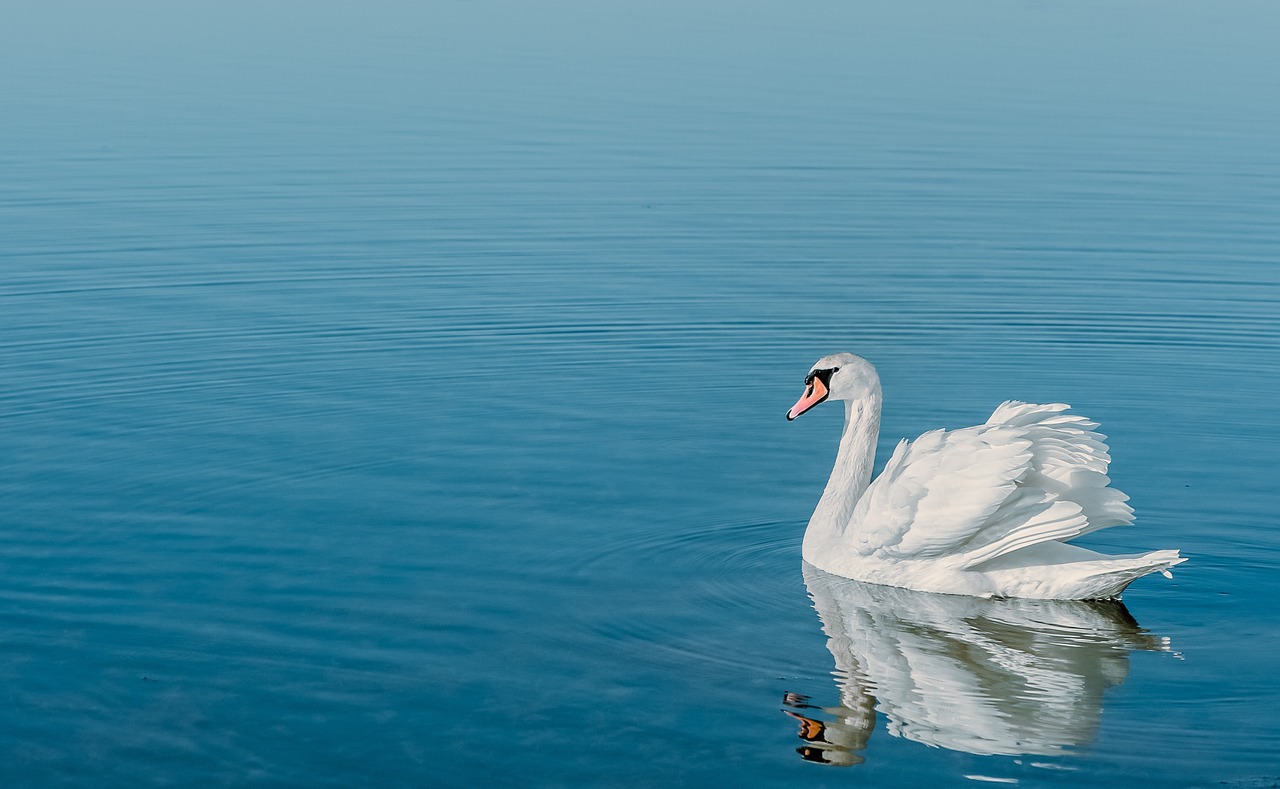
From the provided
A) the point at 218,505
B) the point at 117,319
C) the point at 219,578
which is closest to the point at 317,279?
the point at 117,319

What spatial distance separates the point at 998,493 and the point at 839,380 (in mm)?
2136

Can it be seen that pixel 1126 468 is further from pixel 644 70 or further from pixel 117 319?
pixel 644 70

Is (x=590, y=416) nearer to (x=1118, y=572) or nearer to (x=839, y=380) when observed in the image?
(x=839, y=380)

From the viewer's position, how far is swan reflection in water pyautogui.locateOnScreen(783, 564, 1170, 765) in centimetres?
905

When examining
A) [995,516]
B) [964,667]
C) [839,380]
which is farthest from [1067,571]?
[839,380]

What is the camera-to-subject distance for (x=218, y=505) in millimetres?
12648

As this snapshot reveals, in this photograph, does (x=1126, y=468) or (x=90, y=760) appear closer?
(x=90, y=760)

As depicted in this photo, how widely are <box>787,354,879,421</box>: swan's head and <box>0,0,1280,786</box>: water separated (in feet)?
2.84

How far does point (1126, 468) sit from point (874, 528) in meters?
3.04

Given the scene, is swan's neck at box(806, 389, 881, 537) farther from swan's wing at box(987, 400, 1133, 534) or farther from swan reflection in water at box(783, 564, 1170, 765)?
swan's wing at box(987, 400, 1133, 534)

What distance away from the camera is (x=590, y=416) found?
14938mm

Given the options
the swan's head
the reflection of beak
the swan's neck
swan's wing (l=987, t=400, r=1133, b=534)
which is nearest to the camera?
the reflection of beak

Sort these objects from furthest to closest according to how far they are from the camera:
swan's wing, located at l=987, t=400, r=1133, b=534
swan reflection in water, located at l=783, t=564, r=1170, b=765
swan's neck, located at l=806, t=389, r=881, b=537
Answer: swan's neck, located at l=806, t=389, r=881, b=537 → swan's wing, located at l=987, t=400, r=1133, b=534 → swan reflection in water, located at l=783, t=564, r=1170, b=765

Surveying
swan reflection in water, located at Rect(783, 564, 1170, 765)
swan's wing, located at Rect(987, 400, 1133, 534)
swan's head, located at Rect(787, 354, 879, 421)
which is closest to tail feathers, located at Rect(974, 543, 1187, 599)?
swan reflection in water, located at Rect(783, 564, 1170, 765)
